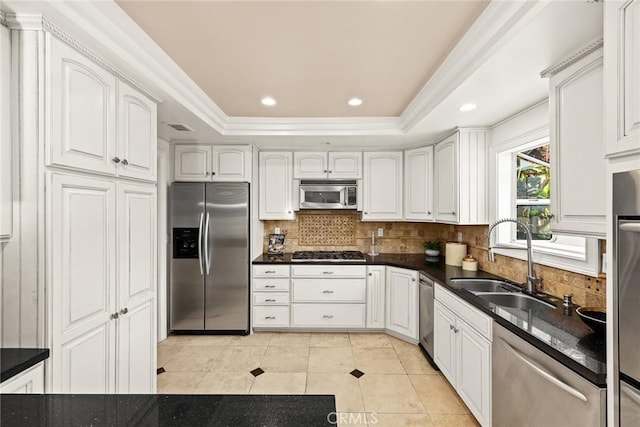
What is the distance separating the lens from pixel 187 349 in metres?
3.10

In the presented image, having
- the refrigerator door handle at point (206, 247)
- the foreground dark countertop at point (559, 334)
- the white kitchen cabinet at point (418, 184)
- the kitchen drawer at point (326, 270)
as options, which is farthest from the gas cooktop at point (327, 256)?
the foreground dark countertop at point (559, 334)

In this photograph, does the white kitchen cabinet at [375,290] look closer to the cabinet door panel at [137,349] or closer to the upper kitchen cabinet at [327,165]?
the upper kitchen cabinet at [327,165]

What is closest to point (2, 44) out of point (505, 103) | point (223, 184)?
point (223, 184)

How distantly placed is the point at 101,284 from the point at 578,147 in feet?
8.35

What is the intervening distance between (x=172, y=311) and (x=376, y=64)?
131 inches

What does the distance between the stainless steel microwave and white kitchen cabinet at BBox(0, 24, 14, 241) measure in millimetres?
2690

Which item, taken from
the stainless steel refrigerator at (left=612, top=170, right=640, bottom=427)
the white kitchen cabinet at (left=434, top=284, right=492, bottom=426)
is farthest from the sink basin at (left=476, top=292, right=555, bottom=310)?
the stainless steel refrigerator at (left=612, top=170, right=640, bottom=427)

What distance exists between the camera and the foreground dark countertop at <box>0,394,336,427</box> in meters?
0.74

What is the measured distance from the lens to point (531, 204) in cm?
248

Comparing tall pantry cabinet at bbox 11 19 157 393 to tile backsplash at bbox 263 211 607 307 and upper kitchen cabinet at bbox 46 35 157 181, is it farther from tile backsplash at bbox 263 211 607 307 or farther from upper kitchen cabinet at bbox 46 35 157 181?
tile backsplash at bbox 263 211 607 307

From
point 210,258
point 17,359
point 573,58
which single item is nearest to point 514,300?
point 573,58

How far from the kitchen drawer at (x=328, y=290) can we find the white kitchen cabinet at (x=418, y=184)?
105 centimetres

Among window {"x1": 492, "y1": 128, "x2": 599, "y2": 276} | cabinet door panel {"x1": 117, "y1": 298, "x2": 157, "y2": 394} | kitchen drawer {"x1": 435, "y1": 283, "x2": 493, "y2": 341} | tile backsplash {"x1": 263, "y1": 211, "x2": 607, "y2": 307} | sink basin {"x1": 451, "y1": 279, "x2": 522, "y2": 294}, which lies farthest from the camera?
tile backsplash {"x1": 263, "y1": 211, "x2": 607, "y2": 307}

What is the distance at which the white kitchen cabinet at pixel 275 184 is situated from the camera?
373 centimetres
